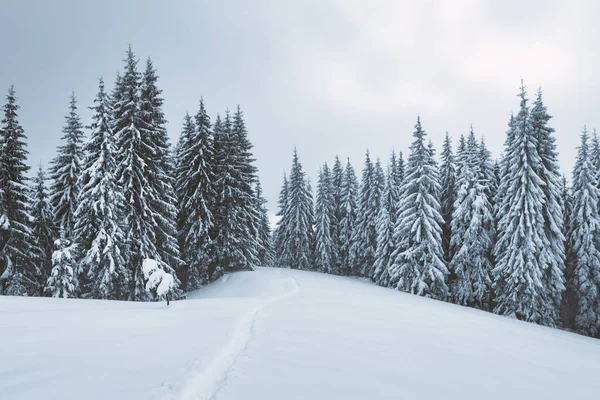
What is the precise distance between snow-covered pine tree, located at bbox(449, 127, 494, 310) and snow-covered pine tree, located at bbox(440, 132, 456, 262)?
7.72 feet

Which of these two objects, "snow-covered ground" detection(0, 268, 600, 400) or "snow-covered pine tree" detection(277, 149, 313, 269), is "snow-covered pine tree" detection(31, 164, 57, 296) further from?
"snow-covered pine tree" detection(277, 149, 313, 269)

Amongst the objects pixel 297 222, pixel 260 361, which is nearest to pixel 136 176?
pixel 260 361

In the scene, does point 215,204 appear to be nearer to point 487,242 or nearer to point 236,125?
point 236,125

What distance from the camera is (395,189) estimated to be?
127 ft

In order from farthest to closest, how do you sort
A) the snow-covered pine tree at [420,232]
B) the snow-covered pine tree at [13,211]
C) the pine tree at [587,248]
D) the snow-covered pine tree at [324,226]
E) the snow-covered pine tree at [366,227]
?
1. the snow-covered pine tree at [324,226]
2. the snow-covered pine tree at [366,227]
3. the snow-covered pine tree at [420,232]
4. the pine tree at [587,248]
5. the snow-covered pine tree at [13,211]

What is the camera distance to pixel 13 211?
2183 cm

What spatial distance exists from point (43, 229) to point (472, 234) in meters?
35.7

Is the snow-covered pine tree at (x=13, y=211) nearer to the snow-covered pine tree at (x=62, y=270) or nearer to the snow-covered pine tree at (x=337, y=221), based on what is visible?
the snow-covered pine tree at (x=62, y=270)

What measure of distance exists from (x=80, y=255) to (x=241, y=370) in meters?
20.4

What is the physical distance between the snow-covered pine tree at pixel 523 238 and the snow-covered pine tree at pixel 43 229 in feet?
116

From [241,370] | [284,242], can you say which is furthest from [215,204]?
[241,370]

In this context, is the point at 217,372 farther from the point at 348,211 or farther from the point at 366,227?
the point at 348,211

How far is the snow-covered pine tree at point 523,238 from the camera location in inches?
950

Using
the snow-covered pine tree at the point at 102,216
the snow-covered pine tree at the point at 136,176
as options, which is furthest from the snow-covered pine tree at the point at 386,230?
the snow-covered pine tree at the point at 102,216
